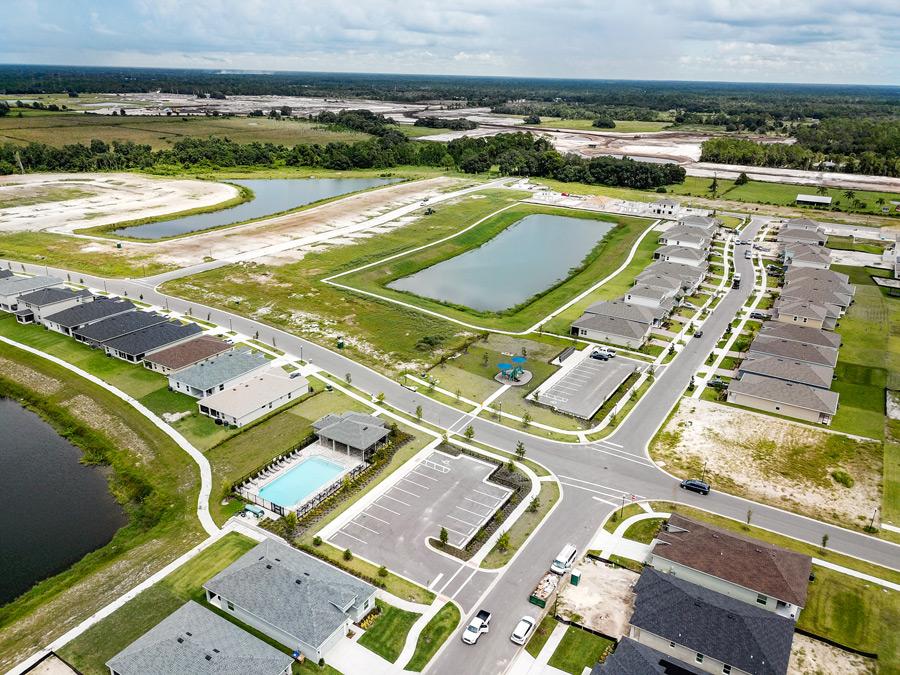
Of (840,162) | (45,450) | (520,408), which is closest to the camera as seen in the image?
(45,450)

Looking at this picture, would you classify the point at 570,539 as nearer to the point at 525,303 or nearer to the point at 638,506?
the point at 638,506

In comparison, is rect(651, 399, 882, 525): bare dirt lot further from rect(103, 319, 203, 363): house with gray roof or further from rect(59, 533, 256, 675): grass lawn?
rect(103, 319, 203, 363): house with gray roof

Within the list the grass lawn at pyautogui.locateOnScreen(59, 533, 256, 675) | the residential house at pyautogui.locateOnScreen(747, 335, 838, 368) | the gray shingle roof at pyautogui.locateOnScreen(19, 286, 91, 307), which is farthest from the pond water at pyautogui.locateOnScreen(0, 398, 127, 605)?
the residential house at pyautogui.locateOnScreen(747, 335, 838, 368)

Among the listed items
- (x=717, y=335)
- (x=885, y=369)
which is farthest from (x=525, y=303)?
(x=885, y=369)

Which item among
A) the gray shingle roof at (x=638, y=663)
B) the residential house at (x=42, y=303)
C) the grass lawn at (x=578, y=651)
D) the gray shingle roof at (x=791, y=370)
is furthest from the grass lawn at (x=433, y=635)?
the residential house at (x=42, y=303)

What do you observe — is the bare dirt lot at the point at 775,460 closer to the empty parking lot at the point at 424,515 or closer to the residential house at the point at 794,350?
the residential house at the point at 794,350

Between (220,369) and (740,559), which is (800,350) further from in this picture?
(220,369)

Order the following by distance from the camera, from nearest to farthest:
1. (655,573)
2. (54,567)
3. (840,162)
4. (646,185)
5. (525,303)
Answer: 1. (655,573)
2. (54,567)
3. (525,303)
4. (646,185)
5. (840,162)
